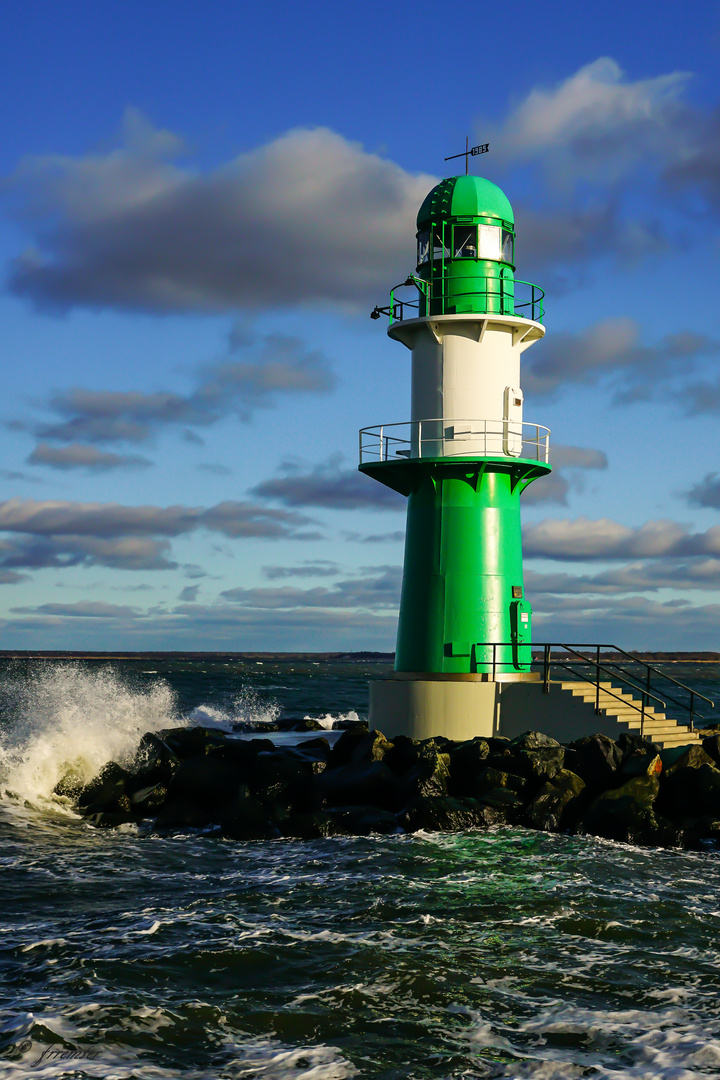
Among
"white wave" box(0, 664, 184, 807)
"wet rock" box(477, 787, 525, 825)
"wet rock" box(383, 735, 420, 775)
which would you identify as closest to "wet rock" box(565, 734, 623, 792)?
"wet rock" box(477, 787, 525, 825)

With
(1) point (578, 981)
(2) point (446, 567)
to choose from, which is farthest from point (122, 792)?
(1) point (578, 981)

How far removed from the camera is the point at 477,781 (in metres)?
15.3

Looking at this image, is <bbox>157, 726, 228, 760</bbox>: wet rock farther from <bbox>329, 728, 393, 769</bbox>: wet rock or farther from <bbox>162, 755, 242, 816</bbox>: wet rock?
<bbox>329, 728, 393, 769</bbox>: wet rock

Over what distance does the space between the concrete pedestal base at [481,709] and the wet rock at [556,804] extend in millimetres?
2985

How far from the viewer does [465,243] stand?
65.6 ft

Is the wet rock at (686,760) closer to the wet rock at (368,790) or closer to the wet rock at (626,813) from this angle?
the wet rock at (626,813)

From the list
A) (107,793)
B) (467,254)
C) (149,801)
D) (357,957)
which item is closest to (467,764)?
(149,801)

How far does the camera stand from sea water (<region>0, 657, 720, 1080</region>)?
6996mm

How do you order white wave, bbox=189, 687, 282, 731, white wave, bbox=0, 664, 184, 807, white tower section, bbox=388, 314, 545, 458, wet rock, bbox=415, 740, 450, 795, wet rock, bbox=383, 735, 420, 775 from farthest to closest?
1. white wave, bbox=189, 687, 282, 731
2. white tower section, bbox=388, 314, 545, 458
3. white wave, bbox=0, 664, 184, 807
4. wet rock, bbox=383, 735, 420, 775
5. wet rock, bbox=415, 740, 450, 795

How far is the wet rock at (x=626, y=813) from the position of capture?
1411cm

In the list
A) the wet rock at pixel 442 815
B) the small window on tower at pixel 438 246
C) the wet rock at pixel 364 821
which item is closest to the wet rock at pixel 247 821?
the wet rock at pixel 364 821

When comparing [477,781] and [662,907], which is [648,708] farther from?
[662,907]

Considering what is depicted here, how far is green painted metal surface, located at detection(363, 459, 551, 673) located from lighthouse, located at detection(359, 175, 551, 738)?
0.02m

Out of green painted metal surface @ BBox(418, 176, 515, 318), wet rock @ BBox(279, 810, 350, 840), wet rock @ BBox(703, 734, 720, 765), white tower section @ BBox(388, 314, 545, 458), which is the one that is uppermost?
green painted metal surface @ BBox(418, 176, 515, 318)
